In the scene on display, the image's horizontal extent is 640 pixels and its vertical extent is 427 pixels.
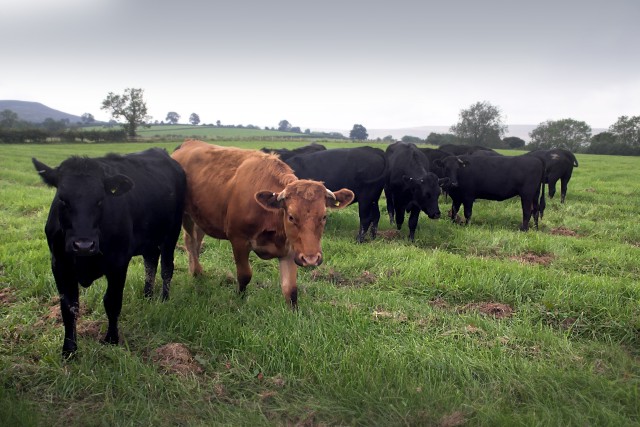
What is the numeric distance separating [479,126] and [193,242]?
272 ft

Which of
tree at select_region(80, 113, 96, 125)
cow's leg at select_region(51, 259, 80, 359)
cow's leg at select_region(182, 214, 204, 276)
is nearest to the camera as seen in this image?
cow's leg at select_region(51, 259, 80, 359)

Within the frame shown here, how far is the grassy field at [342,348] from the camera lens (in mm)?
3168

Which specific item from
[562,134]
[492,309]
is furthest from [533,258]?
[562,134]

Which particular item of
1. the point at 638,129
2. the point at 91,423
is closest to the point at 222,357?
the point at 91,423

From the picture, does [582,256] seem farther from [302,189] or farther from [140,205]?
[140,205]

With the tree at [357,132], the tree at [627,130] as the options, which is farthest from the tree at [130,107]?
the tree at [627,130]

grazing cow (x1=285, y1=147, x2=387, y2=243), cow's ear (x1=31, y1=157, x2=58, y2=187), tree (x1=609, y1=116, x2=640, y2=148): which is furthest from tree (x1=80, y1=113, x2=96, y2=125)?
cow's ear (x1=31, y1=157, x2=58, y2=187)

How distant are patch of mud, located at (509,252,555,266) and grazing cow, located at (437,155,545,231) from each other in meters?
3.37

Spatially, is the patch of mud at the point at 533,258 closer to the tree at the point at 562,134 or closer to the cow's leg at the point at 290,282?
the cow's leg at the point at 290,282

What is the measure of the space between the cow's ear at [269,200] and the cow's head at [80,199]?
4.81 ft

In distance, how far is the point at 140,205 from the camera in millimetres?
4609

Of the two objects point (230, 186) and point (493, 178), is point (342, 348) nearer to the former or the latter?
point (230, 186)

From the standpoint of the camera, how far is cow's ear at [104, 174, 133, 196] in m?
3.84

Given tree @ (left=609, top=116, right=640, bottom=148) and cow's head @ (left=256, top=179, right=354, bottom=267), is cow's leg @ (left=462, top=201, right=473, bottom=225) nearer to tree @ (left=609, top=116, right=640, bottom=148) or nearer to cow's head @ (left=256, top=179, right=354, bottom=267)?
cow's head @ (left=256, top=179, right=354, bottom=267)
